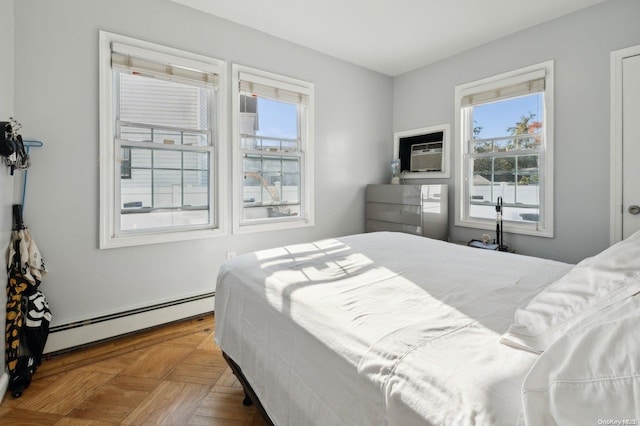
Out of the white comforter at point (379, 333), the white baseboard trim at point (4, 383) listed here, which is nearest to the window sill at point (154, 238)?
the white baseboard trim at point (4, 383)

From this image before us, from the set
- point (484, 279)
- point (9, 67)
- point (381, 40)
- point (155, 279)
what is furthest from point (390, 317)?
point (381, 40)

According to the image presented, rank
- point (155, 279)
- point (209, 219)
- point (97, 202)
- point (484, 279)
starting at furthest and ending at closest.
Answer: point (209, 219) < point (155, 279) < point (97, 202) < point (484, 279)

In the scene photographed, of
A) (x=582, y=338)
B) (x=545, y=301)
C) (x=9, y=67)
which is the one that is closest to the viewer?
(x=582, y=338)

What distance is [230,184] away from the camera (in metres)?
3.05

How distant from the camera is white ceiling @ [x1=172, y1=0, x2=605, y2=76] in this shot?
272 cm

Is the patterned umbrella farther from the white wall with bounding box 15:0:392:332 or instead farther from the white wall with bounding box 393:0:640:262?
the white wall with bounding box 393:0:640:262

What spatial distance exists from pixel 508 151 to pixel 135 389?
12.5 ft

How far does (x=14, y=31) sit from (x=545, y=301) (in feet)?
10.6

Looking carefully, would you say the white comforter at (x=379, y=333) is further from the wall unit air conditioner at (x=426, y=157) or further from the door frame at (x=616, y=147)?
the wall unit air conditioner at (x=426, y=157)

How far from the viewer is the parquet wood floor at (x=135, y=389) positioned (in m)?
1.64

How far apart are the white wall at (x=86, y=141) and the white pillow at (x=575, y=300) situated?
2.64 m

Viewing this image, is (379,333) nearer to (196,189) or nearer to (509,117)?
(196,189)

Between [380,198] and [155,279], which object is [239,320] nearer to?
[155,279]

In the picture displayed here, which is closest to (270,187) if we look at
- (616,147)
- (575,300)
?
(575,300)
